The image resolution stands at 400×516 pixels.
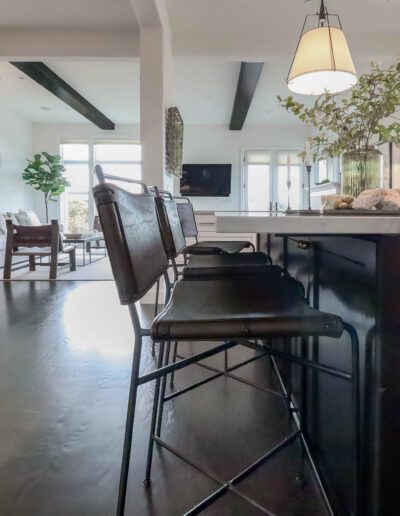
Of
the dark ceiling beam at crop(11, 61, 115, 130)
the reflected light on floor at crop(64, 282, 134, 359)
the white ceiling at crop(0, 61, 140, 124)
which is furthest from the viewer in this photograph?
the white ceiling at crop(0, 61, 140, 124)

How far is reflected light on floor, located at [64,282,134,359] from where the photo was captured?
2344mm

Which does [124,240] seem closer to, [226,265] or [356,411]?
[356,411]

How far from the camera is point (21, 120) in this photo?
8.28 meters

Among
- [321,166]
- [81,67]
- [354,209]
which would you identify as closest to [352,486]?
[354,209]

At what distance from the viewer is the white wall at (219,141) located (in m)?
8.59

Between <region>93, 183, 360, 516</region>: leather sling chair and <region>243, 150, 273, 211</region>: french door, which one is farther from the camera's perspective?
<region>243, 150, 273, 211</region>: french door

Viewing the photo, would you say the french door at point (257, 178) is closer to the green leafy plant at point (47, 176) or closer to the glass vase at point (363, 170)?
the green leafy plant at point (47, 176)

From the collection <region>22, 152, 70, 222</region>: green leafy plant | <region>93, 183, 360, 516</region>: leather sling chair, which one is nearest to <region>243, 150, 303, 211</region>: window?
<region>22, 152, 70, 222</region>: green leafy plant

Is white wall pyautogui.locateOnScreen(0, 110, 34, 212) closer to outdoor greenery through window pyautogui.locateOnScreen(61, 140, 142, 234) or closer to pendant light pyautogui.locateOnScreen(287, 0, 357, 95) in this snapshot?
outdoor greenery through window pyautogui.locateOnScreen(61, 140, 142, 234)

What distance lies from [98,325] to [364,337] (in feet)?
7.76

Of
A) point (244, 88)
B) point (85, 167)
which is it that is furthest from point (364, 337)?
point (85, 167)

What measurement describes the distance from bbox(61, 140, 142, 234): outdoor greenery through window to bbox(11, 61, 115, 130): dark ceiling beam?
2.84ft

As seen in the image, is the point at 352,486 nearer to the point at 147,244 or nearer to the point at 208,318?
the point at 208,318

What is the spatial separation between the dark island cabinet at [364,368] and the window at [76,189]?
8403 mm
